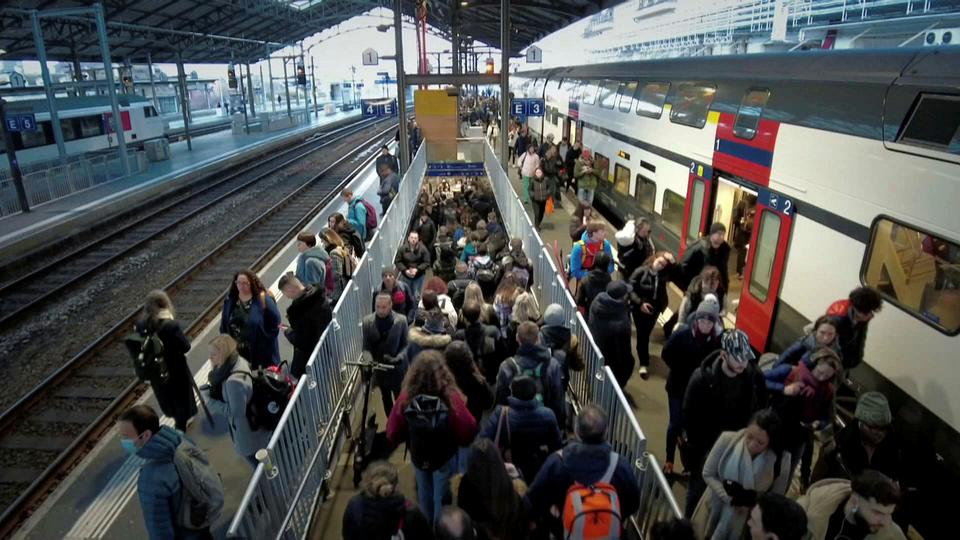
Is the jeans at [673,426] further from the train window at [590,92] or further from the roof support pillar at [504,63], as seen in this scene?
the train window at [590,92]

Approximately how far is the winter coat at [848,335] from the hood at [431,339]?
119 inches

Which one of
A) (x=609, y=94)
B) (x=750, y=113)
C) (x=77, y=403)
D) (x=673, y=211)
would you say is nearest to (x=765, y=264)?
(x=750, y=113)

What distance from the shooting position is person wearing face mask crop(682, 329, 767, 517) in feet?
12.8

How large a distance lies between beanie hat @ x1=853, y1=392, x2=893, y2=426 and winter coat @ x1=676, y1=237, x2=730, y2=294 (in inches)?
119

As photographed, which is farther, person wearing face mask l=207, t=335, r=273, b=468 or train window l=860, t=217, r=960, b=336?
person wearing face mask l=207, t=335, r=273, b=468

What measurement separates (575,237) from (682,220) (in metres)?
2.32

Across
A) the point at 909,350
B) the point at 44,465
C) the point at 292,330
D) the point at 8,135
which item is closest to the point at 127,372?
the point at 44,465

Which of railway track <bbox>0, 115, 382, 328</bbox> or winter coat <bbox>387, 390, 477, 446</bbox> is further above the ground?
winter coat <bbox>387, 390, 477, 446</bbox>

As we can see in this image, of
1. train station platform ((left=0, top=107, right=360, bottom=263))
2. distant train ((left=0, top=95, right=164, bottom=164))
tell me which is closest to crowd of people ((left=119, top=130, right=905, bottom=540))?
train station platform ((left=0, top=107, right=360, bottom=263))

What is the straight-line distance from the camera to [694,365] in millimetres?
4734

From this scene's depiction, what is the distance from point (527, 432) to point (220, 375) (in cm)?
240

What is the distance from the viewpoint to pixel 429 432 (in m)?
3.66

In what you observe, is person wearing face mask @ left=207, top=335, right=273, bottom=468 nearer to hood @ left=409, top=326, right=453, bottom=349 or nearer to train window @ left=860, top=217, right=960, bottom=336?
hood @ left=409, top=326, right=453, bottom=349

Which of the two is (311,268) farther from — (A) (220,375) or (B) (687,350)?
(B) (687,350)
